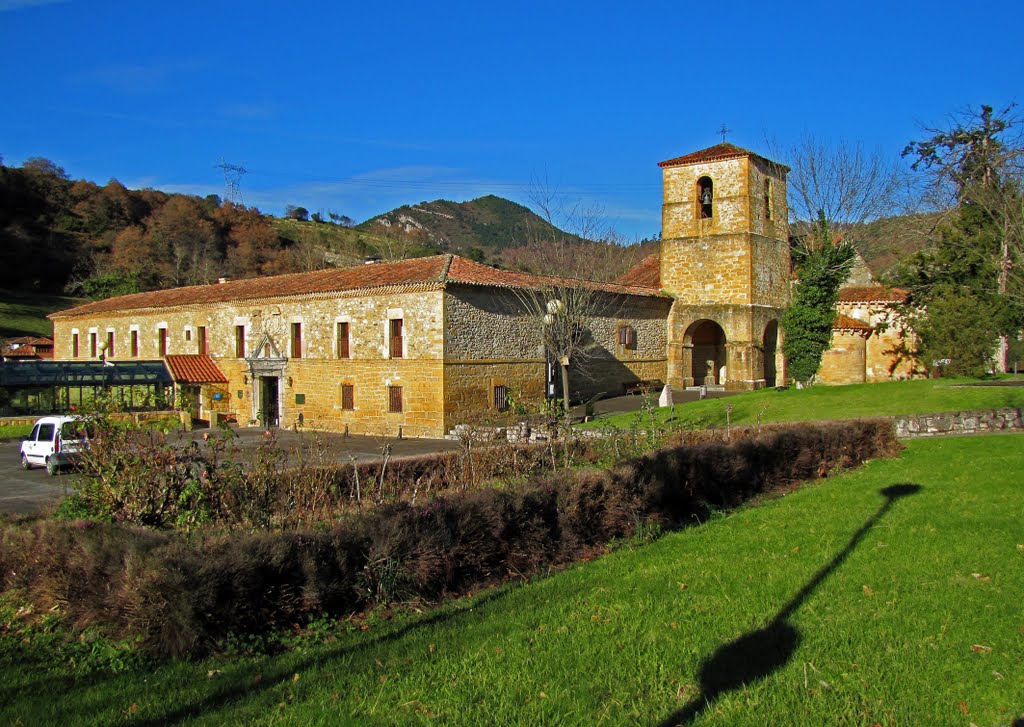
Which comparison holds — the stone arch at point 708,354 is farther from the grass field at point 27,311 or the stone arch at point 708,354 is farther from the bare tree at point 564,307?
the grass field at point 27,311

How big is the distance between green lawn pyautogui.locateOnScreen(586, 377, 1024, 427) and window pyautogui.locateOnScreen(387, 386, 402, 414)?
270 inches

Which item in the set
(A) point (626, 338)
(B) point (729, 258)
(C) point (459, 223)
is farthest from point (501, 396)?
(C) point (459, 223)

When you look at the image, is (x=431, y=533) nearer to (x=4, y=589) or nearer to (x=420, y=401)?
(x=4, y=589)

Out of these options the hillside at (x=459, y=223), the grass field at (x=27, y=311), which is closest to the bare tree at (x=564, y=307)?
the grass field at (x=27, y=311)

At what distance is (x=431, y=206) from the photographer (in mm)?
124062

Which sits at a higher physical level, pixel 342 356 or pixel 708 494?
pixel 342 356

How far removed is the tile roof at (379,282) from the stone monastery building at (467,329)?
103mm

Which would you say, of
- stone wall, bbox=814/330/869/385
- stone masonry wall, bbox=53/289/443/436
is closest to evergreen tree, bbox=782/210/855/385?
stone wall, bbox=814/330/869/385

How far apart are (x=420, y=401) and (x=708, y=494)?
51.6ft

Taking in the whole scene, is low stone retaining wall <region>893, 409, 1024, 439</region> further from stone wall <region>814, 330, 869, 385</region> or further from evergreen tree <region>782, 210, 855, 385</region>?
stone wall <region>814, 330, 869, 385</region>

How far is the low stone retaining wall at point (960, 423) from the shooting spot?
58.0 feet

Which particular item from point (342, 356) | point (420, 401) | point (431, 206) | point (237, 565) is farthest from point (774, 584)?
point (431, 206)

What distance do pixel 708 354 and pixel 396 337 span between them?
56.7 ft

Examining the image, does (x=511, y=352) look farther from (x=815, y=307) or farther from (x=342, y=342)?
(x=815, y=307)
